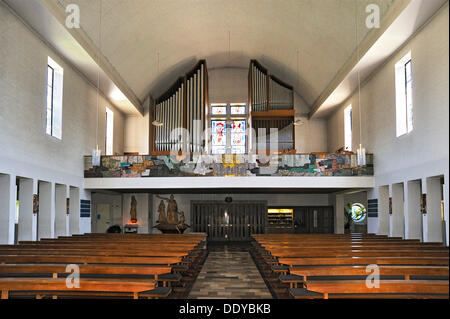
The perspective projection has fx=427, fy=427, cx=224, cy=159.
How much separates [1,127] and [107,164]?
5266 millimetres

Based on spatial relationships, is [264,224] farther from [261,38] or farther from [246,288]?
[246,288]

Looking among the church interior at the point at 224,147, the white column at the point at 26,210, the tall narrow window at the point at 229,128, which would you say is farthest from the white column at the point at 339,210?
the white column at the point at 26,210

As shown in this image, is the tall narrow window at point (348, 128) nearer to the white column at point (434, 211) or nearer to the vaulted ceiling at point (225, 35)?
the vaulted ceiling at point (225, 35)

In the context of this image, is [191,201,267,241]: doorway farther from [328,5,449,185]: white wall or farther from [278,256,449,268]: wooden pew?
[278,256,449,268]: wooden pew

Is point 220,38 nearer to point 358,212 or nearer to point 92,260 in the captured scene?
point 358,212

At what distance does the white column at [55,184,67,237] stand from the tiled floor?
4478 mm

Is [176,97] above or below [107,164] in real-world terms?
above

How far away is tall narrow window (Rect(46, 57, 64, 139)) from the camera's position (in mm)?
12070

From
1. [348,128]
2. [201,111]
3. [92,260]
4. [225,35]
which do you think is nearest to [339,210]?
[348,128]

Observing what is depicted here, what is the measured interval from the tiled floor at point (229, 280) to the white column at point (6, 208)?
439 centimetres

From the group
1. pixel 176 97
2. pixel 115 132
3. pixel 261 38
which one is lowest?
pixel 115 132

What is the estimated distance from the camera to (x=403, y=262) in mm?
5863

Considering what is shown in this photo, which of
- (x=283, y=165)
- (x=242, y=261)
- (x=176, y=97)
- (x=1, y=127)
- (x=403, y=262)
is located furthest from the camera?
(x=176, y=97)
